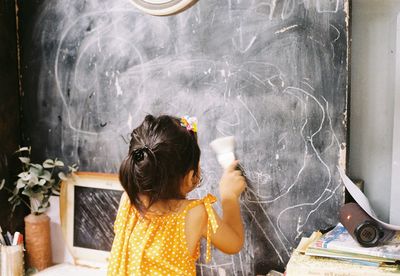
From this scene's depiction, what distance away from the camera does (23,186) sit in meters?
2.17

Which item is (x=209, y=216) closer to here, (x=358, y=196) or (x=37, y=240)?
(x=358, y=196)

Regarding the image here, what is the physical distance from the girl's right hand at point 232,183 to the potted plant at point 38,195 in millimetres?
776

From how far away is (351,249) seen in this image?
1464 millimetres

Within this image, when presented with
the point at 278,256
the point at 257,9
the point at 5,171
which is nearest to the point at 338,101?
the point at 257,9

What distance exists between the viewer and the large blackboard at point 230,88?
174 centimetres

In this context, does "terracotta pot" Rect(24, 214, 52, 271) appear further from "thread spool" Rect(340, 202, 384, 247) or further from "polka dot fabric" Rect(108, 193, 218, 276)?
"thread spool" Rect(340, 202, 384, 247)

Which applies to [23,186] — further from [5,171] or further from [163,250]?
[163,250]

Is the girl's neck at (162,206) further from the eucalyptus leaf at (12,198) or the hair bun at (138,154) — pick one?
the eucalyptus leaf at (12,198)

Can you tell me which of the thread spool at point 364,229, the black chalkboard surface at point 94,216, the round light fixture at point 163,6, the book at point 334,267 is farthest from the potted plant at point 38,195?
the thread spool at point 364,229

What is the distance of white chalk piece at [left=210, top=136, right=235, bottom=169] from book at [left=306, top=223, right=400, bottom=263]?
0.43 meters

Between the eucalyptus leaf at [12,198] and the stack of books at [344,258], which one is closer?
the stack of books at [344,258]

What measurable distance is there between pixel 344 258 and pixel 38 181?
1.37 metres

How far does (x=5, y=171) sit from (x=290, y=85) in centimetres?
138

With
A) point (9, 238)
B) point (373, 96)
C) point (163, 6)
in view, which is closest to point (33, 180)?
point (9, 238)
